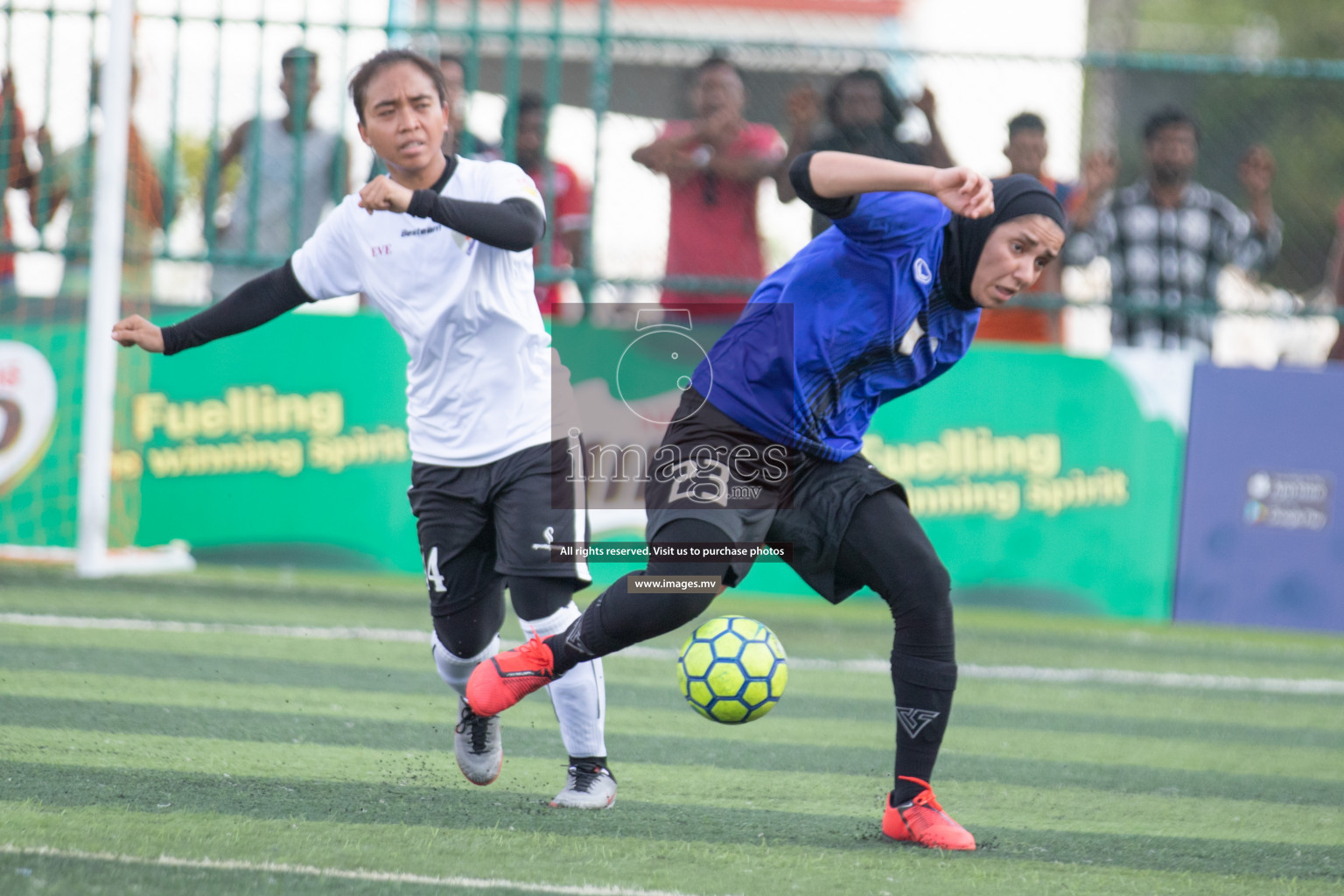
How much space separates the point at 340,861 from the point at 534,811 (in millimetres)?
814

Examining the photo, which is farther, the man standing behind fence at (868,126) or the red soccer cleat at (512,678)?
the man standing behind fence at (868,126)

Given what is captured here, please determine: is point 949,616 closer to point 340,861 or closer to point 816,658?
point 340,861

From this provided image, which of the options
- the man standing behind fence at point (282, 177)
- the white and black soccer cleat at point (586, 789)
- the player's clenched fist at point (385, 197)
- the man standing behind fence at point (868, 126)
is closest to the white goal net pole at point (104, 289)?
the man standing behind fence at point (282, 177)

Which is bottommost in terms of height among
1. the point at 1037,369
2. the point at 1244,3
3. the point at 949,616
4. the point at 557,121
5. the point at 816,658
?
the point at 816,658

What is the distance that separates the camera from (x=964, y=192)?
3717 millimetres

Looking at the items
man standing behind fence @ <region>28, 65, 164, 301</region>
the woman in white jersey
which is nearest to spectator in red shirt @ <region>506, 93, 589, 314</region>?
man standing behind fence @ <region>28, 65, 164, 301</region>

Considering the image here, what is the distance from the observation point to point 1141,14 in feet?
160

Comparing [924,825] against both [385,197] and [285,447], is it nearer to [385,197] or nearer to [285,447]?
[385,197]

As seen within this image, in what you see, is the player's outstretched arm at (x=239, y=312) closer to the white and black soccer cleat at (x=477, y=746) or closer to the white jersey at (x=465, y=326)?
the white jersey at (x=465, y=326)

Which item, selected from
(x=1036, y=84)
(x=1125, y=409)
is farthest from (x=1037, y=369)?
(x=1036, y=84)

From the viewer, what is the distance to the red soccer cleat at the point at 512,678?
421 centimetres

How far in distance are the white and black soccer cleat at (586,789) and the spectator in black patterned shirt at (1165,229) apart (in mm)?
5968

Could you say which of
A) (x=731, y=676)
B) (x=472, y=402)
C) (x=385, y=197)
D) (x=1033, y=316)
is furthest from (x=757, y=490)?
(x=1033, y=316)

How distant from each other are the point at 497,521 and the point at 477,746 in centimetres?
65
